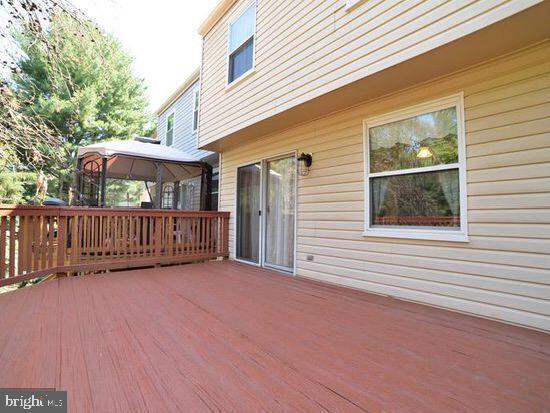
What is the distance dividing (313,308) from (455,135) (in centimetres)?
217

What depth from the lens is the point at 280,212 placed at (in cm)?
495

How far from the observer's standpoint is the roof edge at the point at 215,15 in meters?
5.56

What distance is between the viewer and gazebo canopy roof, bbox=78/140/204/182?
5992 mm

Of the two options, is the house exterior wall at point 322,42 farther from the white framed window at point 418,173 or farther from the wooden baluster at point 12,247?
the wooden baluster at point 12,247

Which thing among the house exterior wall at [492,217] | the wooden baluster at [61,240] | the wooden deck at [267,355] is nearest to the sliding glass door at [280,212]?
the house exterior wall at [492,217]

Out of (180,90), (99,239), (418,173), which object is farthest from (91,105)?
(418,173)

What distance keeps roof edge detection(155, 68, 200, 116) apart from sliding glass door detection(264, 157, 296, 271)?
5001mm

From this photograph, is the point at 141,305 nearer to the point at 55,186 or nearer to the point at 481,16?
the point at 481,16

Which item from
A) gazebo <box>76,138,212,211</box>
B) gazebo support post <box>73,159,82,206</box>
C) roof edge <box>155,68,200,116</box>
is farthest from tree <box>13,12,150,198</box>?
roof edge <box>155,68,200,116</box>

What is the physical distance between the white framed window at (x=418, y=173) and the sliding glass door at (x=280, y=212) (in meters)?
1.46

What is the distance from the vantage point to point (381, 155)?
3.49 metres

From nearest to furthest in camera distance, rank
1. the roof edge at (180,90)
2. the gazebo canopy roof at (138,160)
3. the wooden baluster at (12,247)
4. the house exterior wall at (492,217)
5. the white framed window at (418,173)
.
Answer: the house exterior wall at (492,217) < the white framed window at (418,173) < the wooden baluster at (12,247) < the gazebo canopy roof at (138,160) < the roof edge at (180,90)

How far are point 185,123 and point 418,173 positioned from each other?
8195mm

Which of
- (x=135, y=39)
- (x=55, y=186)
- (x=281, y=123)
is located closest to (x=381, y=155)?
(x=281, y=123)
